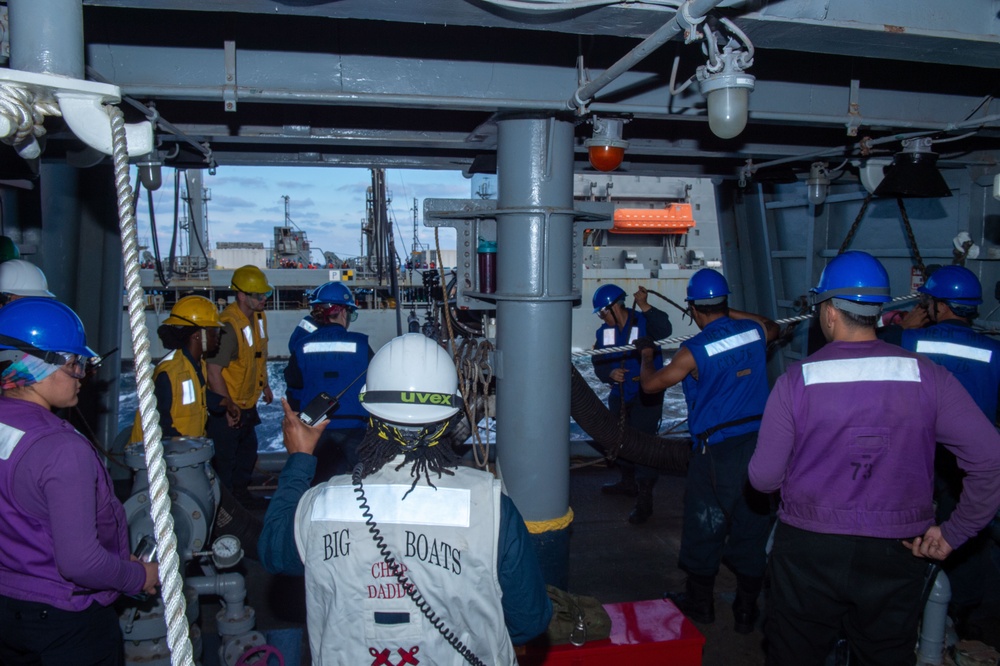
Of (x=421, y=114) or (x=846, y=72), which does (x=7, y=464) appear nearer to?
(x=421, y=114)

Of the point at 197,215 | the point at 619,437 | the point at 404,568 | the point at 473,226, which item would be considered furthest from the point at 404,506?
the point at 197,215

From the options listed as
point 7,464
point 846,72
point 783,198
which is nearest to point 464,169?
point 846,72

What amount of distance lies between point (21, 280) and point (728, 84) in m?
3.93

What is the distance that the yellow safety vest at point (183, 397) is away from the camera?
11.6 ft

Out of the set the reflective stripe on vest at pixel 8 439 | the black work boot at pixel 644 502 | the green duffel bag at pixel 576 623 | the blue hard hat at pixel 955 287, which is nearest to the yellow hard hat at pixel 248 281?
the black work boot at pixel 644 502

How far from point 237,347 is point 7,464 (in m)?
3.42

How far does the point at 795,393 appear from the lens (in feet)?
7.88

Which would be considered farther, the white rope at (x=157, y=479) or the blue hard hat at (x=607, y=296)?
the blue hard hat at (x=607, y=296)

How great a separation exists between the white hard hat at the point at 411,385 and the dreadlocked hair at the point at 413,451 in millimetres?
31

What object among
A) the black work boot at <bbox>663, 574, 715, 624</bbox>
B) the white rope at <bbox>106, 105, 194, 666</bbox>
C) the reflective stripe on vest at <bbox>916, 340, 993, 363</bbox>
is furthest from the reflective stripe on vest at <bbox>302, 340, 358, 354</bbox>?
the reflective stripe on vest at <bbox>916, 340, 993, 363</bbox>

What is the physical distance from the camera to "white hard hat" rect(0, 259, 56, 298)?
3.79m

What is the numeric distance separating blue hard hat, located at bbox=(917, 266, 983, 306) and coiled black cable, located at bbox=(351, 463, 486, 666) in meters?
3.35

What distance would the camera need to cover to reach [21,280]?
386 cm

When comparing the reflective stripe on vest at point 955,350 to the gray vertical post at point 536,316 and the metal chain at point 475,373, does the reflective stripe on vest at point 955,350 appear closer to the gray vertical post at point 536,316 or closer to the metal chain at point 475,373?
the gray vertical post at point 536,316
